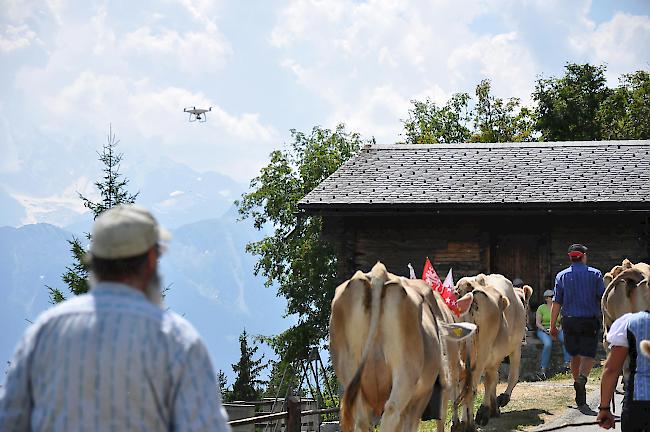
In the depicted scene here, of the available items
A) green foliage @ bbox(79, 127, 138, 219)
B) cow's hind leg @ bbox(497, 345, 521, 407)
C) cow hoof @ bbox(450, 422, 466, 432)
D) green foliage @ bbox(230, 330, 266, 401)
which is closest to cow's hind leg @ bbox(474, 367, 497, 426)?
cow's hind leg @ bbox(497, 345, 521, 407)

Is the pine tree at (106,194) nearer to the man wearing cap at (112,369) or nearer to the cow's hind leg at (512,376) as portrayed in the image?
the cow's hind leg at (512,376)

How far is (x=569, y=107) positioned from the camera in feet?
167

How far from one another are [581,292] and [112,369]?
35.2 feet

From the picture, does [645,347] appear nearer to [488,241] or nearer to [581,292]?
[581,292]

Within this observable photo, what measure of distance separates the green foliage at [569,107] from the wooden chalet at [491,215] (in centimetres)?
2248

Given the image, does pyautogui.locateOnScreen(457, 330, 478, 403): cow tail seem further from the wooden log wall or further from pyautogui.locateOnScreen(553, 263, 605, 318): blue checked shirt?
the wooden log wall

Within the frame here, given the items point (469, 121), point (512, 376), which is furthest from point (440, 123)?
point (512, 376)

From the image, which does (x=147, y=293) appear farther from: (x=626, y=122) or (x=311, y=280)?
(x=626, y=122)

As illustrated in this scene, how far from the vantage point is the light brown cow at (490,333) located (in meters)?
12.9

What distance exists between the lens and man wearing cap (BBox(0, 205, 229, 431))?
12.0 feet

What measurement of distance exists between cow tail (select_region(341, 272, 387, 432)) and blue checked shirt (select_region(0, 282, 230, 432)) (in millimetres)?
5510

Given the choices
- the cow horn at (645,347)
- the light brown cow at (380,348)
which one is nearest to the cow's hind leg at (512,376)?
the light brown cow at (380,348)

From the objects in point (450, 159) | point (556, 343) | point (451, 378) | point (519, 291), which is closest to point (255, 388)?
point (450, 159)

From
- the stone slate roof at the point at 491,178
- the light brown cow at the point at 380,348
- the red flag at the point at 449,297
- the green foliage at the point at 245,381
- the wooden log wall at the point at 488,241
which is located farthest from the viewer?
the green foliage at the point at 245,381
